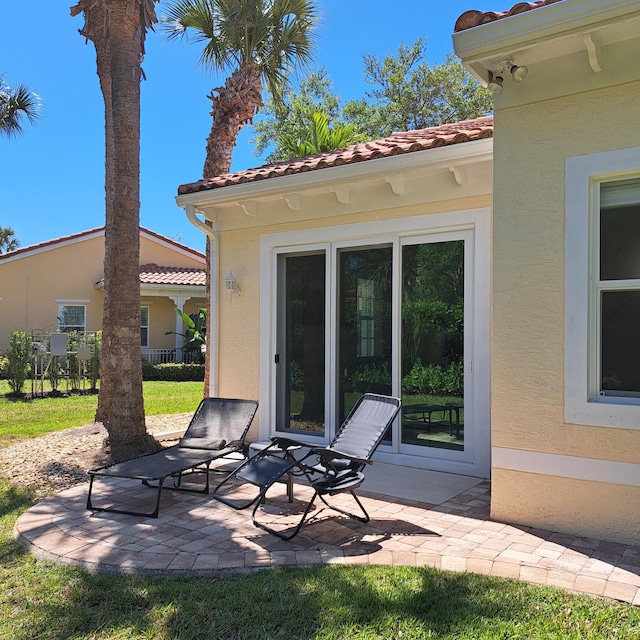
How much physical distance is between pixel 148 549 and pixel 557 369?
374cm

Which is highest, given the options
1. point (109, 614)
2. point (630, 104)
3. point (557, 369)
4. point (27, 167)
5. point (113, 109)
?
point (27, 167)

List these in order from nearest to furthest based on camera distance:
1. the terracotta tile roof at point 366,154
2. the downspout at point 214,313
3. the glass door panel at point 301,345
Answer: the terracotta tile roof at point 366,154
the glass door panel at point 301,345
the downspout at point 214,313

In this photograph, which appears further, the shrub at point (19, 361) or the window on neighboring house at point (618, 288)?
the shrub at point (19, 361)

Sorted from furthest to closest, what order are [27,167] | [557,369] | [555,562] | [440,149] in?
[27,167], [440,149], [557,369], [555,562]

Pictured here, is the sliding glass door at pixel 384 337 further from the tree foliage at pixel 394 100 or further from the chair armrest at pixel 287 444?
the tree foliage at pixel 394 100

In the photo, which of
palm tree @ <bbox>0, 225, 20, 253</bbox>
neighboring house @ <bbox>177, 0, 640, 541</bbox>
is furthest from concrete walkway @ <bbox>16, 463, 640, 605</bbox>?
palm tree @ <bbox>0, 225, 20, 253</bbox>

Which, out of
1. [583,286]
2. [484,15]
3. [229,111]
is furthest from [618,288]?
[229,111]

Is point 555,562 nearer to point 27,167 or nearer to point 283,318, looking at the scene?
point 283,318

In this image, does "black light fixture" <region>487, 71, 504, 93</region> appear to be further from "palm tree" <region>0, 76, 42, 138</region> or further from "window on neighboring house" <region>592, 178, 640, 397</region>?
"palm tree" <region>0, 76, 42, 138</region>

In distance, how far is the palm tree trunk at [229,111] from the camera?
13.8 metres

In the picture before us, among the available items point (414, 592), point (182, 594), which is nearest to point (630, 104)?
point (414, 592)

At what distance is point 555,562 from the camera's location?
4508mm

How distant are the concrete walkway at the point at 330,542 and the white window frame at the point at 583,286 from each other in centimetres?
116

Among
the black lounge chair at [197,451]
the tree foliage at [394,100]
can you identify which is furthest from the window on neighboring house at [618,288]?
the tree foliage at [394,100]
